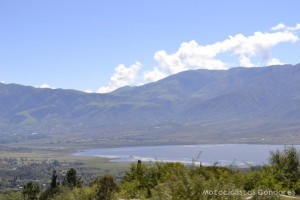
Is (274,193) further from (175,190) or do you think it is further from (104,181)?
(104,181)

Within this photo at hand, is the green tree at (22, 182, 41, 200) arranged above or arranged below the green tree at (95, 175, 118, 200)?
below

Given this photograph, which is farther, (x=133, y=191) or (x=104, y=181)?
(x=133, y=191)

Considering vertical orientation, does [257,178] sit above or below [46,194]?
above

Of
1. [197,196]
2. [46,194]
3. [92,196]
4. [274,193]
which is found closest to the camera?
[197,196]

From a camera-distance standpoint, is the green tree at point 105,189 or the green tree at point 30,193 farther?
the green tree at point 30,193

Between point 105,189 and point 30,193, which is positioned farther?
point 30,193

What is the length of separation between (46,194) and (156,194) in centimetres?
6904

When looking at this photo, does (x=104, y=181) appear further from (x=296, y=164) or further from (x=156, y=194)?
(x=156, y=194)

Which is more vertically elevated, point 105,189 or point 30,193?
point 105,189

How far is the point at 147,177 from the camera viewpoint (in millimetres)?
78750

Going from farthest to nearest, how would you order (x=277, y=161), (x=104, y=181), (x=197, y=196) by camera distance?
(x=277, y=161)
(x=104, y=181)
(x=197, y=196)

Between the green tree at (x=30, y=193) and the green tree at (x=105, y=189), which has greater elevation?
the green tree at (x=105, y=189)

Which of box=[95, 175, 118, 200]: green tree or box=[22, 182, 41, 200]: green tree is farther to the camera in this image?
box=[22, 182, 41, 200]: green tree

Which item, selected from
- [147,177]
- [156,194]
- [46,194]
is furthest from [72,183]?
[156,194]
